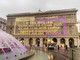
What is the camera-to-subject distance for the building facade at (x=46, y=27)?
6431 centimetres

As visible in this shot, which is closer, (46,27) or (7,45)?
(7,45)

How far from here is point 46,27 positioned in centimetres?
6919

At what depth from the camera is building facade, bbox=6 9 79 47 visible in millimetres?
64312

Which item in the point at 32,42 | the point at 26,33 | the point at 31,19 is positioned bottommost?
the point at 32,42

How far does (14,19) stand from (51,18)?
67.1 ft

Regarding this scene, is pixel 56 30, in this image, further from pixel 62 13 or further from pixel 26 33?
pixel 26 33

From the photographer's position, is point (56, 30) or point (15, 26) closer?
point (56, 30)

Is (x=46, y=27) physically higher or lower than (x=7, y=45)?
higher

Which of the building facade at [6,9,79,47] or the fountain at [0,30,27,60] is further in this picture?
the building facade at [6,9,79,47]

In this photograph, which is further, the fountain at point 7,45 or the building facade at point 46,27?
the building facade at point 46,27

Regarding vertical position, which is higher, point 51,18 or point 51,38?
point 51,18

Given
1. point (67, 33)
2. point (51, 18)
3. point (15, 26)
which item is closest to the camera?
point (67, 33)

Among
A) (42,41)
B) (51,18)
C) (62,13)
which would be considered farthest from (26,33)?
(62,13)

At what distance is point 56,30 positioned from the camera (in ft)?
217
